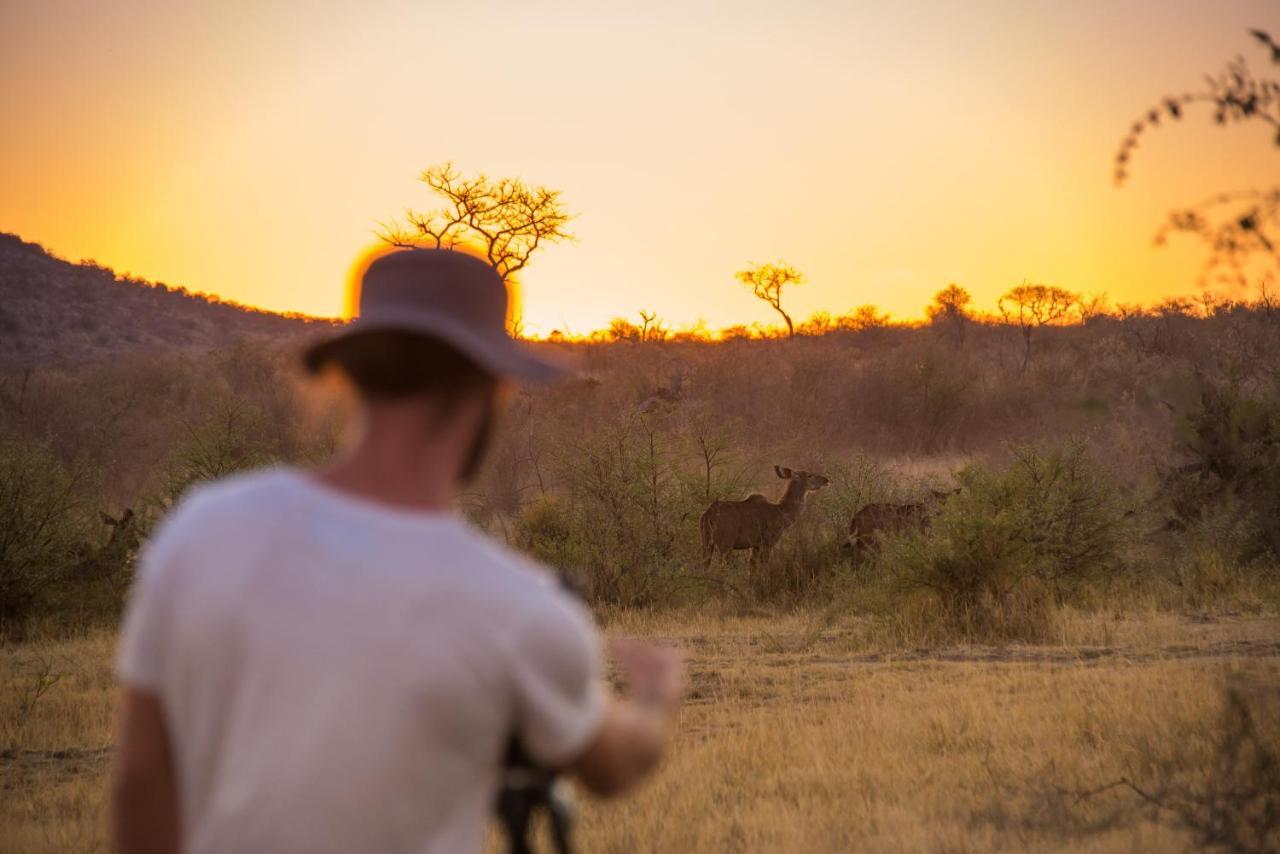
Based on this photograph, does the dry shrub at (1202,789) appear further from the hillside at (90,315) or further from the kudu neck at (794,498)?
the hillside at (90,315)

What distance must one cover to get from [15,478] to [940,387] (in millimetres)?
33184

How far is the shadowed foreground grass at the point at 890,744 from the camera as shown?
20.7 ft

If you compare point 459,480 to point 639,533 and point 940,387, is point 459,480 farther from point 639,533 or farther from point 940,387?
point 940,387

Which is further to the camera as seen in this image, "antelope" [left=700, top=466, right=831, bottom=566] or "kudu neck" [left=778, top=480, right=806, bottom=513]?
"kudu neck" [left=778, top=480, right=806, bottom=513]

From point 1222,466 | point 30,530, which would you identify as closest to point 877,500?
point 1222,466

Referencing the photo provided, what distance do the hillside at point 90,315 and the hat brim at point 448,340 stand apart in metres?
55.7

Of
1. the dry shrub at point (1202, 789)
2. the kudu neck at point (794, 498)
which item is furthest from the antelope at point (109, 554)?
the dry shrub at point (1202, 789)

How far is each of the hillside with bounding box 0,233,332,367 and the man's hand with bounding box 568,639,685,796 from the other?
55886mm

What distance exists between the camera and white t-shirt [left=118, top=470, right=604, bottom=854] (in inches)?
67.3

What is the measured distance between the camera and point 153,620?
1.80 meters

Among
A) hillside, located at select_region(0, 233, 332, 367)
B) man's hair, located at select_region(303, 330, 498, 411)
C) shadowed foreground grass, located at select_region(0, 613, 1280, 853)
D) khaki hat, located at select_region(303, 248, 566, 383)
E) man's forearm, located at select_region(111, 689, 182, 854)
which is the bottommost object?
shadowed foreground grass, located at select_region(0, 613, 1280, 853)

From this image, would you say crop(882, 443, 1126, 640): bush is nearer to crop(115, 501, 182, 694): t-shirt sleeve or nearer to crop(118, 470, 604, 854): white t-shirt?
crop(118, 470, 604, 854): white t-shirt

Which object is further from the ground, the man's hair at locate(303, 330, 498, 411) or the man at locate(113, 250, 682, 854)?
the man's hair at locate(303, 330, 498, 411)

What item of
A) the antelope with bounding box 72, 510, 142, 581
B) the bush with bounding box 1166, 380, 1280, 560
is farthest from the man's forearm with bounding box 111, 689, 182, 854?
the antelope with bounding box 72, 510, 142, 581
